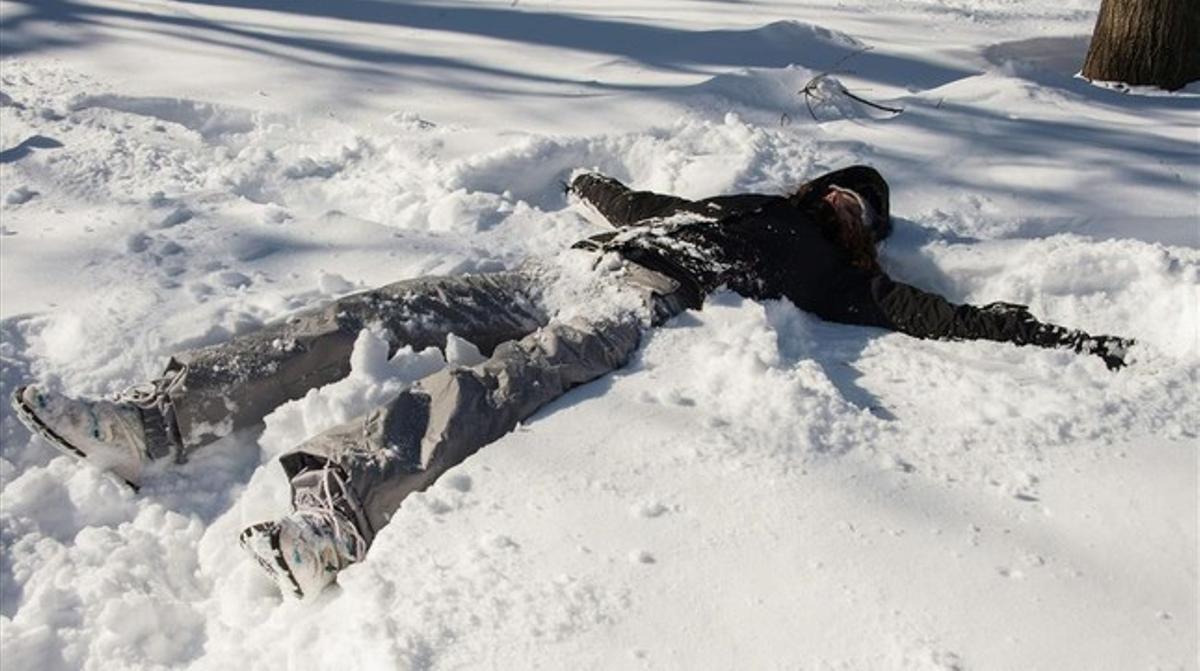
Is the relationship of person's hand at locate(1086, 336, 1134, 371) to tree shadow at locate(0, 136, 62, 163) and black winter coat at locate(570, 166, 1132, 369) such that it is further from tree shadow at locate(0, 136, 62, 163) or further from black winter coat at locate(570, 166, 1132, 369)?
tree shadow at locate(0, 136, 62, 163)

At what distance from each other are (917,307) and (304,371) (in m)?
1.77

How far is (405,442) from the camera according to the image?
2.56 meters

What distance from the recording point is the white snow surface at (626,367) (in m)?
2.08

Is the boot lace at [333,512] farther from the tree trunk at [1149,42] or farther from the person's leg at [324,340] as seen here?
the tree trunk at [1149,42]

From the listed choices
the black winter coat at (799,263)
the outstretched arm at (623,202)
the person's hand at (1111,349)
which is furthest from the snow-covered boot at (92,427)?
the person's hand at (1111,349)

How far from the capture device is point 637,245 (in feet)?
11.2

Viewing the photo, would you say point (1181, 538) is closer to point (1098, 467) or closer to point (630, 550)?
point (1098, 467)

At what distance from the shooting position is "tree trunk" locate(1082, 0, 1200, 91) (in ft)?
18.0

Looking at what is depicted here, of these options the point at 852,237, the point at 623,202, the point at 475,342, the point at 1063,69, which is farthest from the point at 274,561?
the point at 1063,69

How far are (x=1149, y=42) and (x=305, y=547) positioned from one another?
5036 mm

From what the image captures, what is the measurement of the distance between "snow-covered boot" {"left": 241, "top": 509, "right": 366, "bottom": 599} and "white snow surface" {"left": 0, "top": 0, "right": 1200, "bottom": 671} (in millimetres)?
56

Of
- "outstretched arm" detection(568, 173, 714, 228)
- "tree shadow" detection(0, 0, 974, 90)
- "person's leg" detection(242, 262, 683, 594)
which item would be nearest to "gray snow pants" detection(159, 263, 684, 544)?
"person's leg" detection(242, 262, 683, 594)

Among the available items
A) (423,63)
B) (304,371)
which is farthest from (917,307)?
(423,63)

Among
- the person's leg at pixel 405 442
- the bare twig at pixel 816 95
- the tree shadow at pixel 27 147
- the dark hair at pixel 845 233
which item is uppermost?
the bare twig at pixel 816 95
